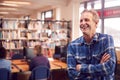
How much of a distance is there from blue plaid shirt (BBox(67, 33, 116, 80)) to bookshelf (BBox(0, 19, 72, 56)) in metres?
5.95

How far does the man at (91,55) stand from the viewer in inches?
70.2

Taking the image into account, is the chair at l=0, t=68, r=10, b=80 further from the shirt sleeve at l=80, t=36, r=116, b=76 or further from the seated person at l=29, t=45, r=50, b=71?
the shirt sleeve at l=80, t=36, r=116, b=76

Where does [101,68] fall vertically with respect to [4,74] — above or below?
above

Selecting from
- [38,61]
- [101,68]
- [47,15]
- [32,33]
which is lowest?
[38,61]

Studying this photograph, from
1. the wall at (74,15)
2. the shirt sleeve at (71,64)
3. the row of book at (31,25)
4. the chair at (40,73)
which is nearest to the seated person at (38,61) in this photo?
the chair at (40,73)

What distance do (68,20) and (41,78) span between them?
445 cm

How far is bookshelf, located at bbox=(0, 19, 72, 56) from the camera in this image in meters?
7.72

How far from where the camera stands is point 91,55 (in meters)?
1.84

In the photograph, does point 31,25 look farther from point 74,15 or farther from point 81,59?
point 81,59

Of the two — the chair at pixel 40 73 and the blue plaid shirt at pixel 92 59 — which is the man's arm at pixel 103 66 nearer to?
the blue plaid shirt at pixel 92 59

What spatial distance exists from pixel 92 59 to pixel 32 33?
6.39 meters

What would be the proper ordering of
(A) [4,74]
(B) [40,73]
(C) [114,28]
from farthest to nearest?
1. (C) [114,28]
2. (B) [40,73]
3. (A) [4,74]

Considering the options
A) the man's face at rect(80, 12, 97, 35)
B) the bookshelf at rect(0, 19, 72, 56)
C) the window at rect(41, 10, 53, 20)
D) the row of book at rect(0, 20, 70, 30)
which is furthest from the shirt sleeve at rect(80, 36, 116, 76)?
the window at rect(41, 10, 53, 20)

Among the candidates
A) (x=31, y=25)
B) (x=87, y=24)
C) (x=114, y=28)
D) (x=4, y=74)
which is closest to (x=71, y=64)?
(x=87, y=24)
